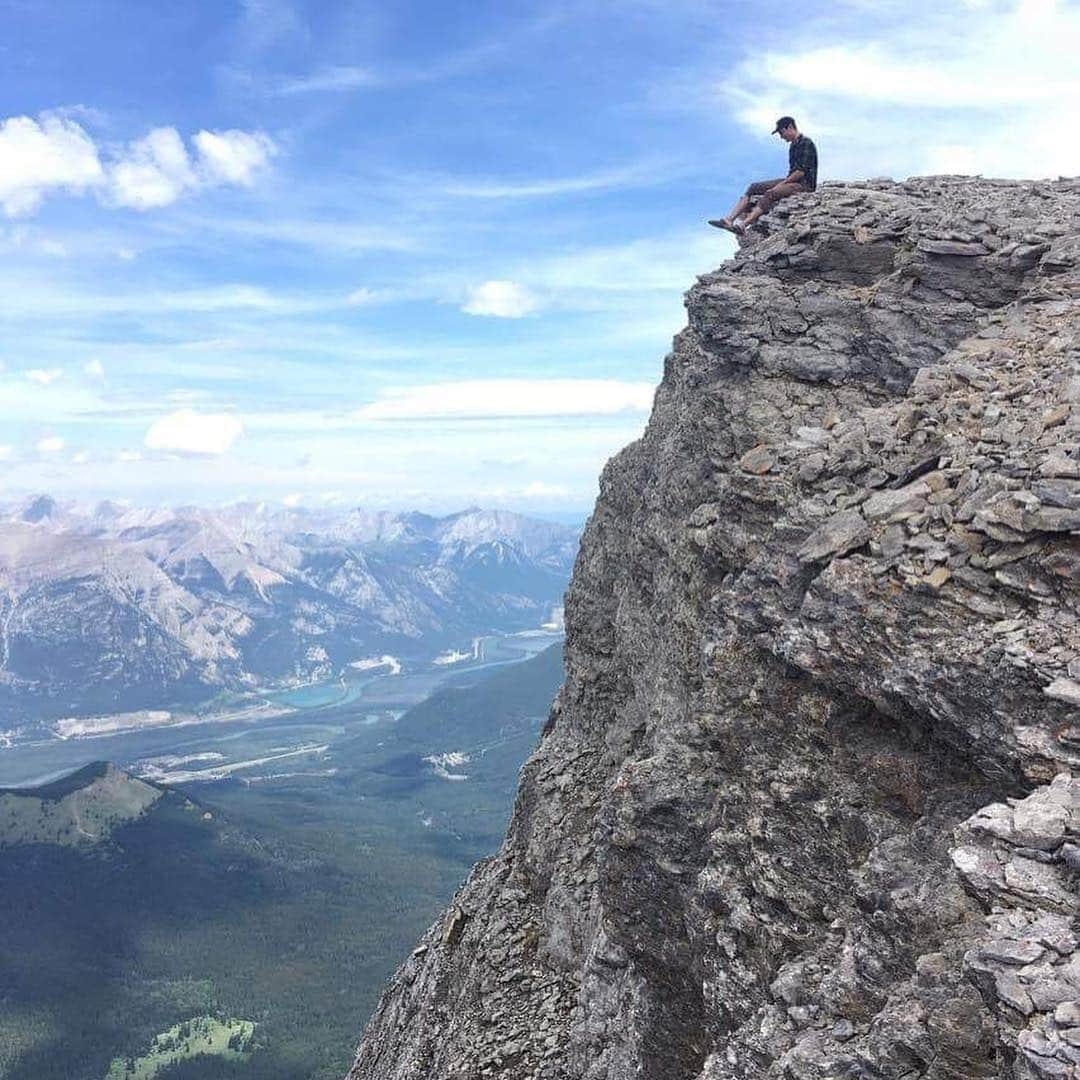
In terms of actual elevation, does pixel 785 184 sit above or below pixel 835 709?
above

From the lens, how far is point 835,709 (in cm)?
2467

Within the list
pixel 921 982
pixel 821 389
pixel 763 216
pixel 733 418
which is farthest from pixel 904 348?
pixel 921 982

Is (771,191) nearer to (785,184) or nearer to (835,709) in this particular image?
(785,184)

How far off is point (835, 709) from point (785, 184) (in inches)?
1122

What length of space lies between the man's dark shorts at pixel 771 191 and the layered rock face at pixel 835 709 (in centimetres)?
167

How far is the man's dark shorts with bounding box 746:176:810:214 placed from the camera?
4150 centimetres

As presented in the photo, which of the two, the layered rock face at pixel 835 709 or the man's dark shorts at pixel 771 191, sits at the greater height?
the man's dark shorts at pixel 771 191

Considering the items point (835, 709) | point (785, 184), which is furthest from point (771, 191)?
point (835, 709)

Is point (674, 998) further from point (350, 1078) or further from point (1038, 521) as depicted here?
point (350, 1078)

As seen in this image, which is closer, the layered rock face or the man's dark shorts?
the layered rock face

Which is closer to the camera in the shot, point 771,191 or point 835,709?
point 835,709

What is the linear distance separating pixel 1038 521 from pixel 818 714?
320 inches

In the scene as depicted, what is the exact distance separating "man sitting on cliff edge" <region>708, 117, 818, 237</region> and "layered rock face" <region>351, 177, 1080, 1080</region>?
1.63 metres

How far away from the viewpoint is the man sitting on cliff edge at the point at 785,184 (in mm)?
40688
